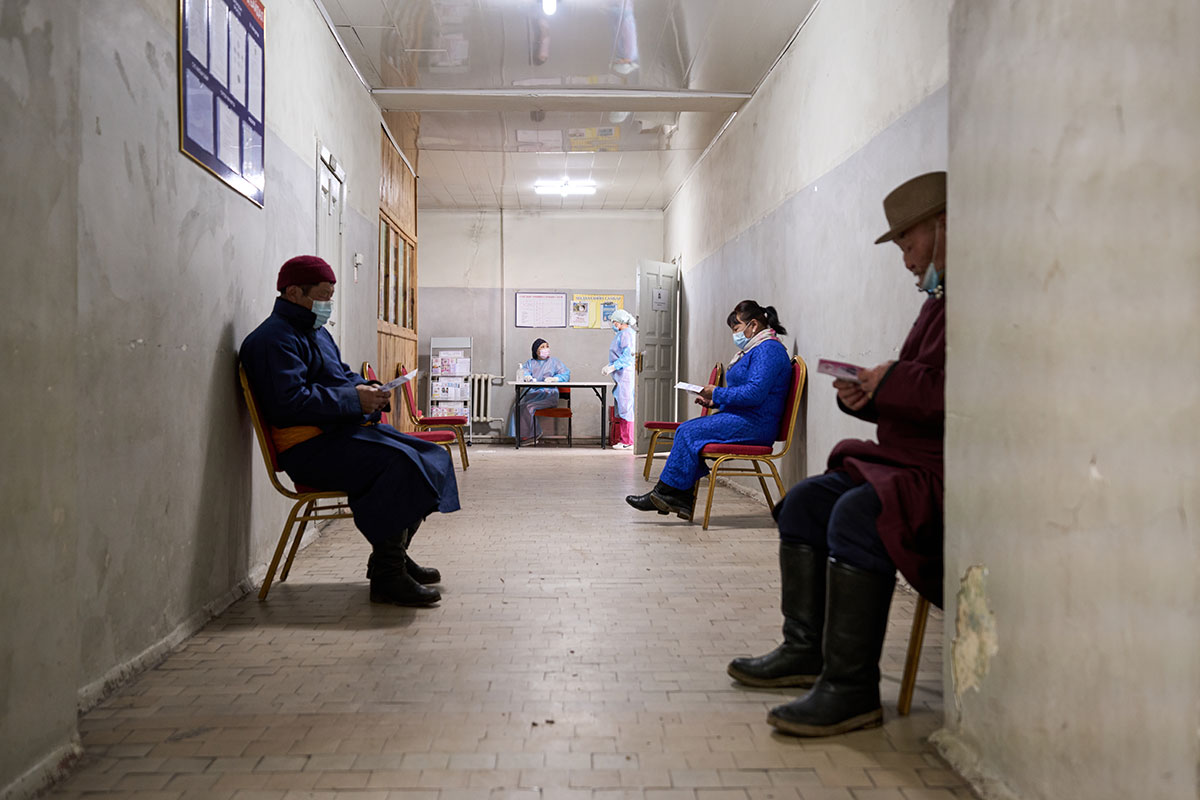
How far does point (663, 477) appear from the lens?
4910 millimetres

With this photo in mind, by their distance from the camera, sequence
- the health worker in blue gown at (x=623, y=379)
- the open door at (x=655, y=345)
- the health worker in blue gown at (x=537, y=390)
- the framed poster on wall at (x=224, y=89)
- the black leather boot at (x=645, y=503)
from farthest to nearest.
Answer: the health worker in blue gown at (x=537, y=390), the health worker in blue gown at (x=623, y=379), the open door at (x=655, y=345), the black leather boot at (x=645, y=503), the framed poster on wall at (x=224, y=89)

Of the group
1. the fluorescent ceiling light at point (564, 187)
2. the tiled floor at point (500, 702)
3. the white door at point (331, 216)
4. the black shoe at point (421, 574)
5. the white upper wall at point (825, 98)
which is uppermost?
the fluorescent ceiling light at point (564, 187)

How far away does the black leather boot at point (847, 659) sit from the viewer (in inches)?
75.2

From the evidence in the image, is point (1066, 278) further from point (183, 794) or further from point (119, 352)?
point (119, 352)

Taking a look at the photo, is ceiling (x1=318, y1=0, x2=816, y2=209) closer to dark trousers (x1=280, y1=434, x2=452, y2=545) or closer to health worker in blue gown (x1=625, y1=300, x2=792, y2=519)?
health worker in blue gown (x1=625, y1=300, x2=792, y2=519)

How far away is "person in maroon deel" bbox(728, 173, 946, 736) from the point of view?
1.91m

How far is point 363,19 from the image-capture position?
15.6ft

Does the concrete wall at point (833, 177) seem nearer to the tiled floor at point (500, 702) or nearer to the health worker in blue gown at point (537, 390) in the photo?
the tiled floor at point (500, 702)

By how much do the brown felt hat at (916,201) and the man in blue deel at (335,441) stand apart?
5.44ft

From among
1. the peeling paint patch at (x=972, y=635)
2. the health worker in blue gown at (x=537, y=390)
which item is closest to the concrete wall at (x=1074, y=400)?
the peeling paint patch at (x=972, y=635)

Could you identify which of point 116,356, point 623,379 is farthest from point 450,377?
point 116,356

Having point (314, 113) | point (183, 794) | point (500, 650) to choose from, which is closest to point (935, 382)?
point (500, 650)

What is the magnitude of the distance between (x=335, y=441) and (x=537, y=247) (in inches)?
341

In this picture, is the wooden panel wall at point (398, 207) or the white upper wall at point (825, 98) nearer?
the white upper wall at point (825, 98)
